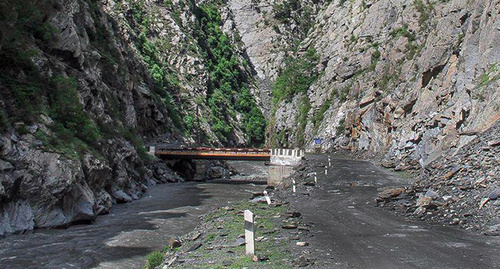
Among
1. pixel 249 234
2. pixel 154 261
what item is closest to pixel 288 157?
pixel 154 261

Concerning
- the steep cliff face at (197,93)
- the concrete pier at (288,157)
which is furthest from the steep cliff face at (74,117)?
the concrete pier at (288,157)

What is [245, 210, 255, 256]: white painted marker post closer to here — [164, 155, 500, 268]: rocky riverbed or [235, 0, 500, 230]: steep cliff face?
[164, 155, 500, 268]: rocky riverbed

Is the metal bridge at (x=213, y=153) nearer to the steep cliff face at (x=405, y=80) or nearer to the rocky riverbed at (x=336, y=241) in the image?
the steep cliff face at (x=405, y=80)

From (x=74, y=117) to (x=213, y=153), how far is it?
2389 centimetres

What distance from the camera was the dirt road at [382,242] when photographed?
32.2ft

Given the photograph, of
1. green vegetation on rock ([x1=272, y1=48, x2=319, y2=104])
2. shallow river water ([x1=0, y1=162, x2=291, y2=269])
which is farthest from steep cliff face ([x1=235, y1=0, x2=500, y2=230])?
shallow river water ([x1=0, y1=162, x2=291, y2=269])

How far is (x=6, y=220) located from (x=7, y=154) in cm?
342

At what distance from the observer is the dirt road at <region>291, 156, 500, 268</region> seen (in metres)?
9.81

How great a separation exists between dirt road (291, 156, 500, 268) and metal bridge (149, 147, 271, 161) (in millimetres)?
30100

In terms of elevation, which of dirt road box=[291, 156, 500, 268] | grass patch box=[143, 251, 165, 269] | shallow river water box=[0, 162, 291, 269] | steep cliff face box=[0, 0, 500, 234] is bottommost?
shallow river water box=[0, 162, 291, 269]

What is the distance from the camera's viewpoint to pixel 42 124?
26.0m

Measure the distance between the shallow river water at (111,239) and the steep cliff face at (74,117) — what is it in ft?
4.26

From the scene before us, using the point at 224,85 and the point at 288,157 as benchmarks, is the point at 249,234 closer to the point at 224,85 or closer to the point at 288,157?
the point at 288,157

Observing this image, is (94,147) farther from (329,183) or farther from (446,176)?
(446,176)
